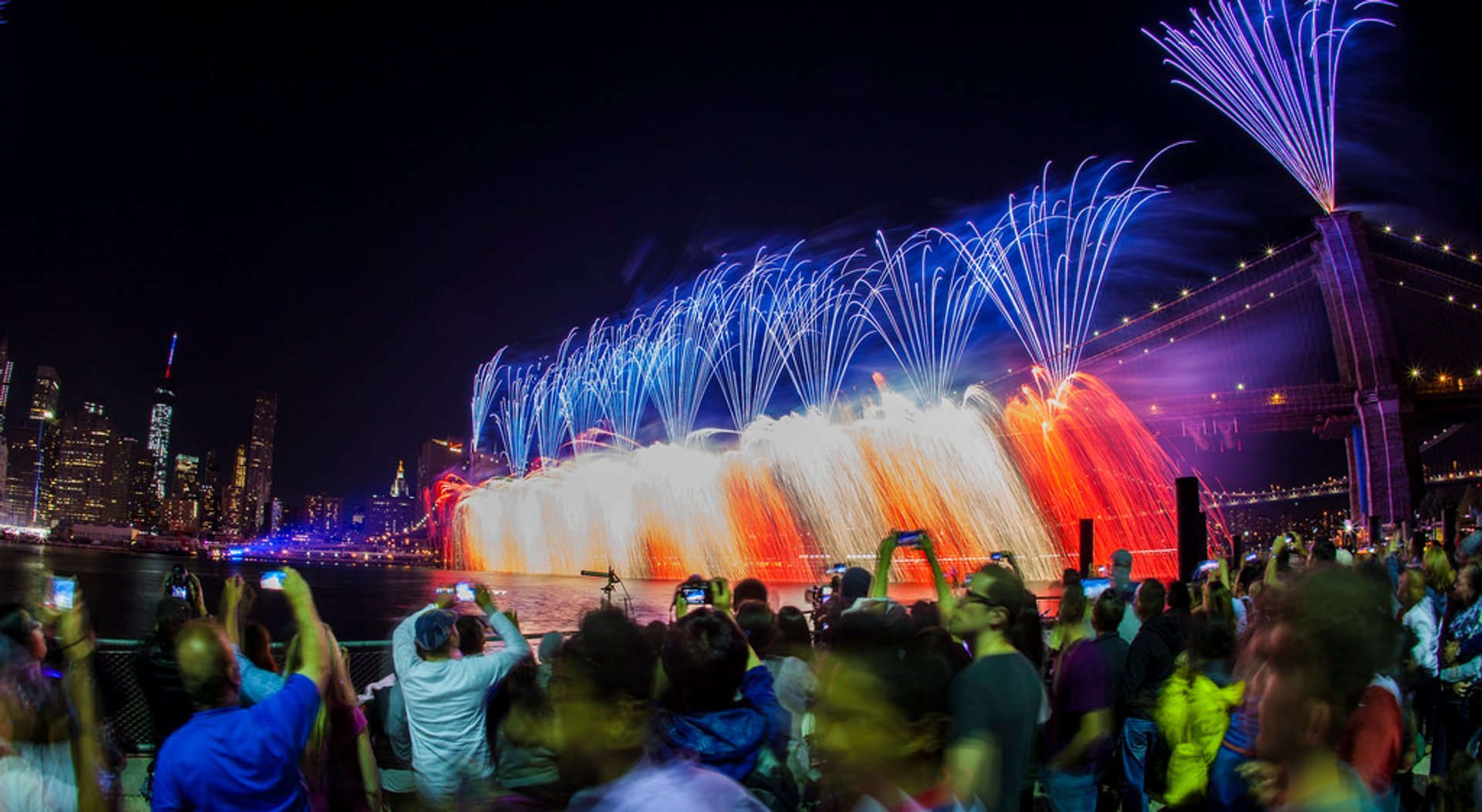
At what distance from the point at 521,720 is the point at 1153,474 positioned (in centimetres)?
4169

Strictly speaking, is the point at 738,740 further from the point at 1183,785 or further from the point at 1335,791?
the point at 1183,785

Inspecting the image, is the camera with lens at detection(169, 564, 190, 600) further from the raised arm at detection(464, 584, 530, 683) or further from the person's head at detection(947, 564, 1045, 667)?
the person's head at detection(947, 564, 1045, 667)

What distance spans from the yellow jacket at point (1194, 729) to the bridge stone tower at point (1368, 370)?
46744mm

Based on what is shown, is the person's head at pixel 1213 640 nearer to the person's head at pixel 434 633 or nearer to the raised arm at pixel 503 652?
the raised arm at pixel 503 652

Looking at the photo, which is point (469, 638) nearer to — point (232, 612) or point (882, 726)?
point (232, 612)

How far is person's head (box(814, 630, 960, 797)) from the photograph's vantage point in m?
2.53

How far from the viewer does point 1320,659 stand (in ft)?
8.14

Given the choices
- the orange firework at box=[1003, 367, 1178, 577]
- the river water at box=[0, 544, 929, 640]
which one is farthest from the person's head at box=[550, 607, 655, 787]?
the orange firework at box=[1003, 367, 1178, 577]

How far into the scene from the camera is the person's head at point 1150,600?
19.9ft

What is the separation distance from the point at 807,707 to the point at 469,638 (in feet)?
5.90

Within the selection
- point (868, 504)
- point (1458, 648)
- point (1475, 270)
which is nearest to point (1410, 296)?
point (1475, 270)

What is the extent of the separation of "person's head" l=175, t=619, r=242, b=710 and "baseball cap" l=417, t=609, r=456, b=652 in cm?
125

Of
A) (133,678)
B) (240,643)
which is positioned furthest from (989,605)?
(133,678)

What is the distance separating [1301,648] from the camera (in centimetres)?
251
